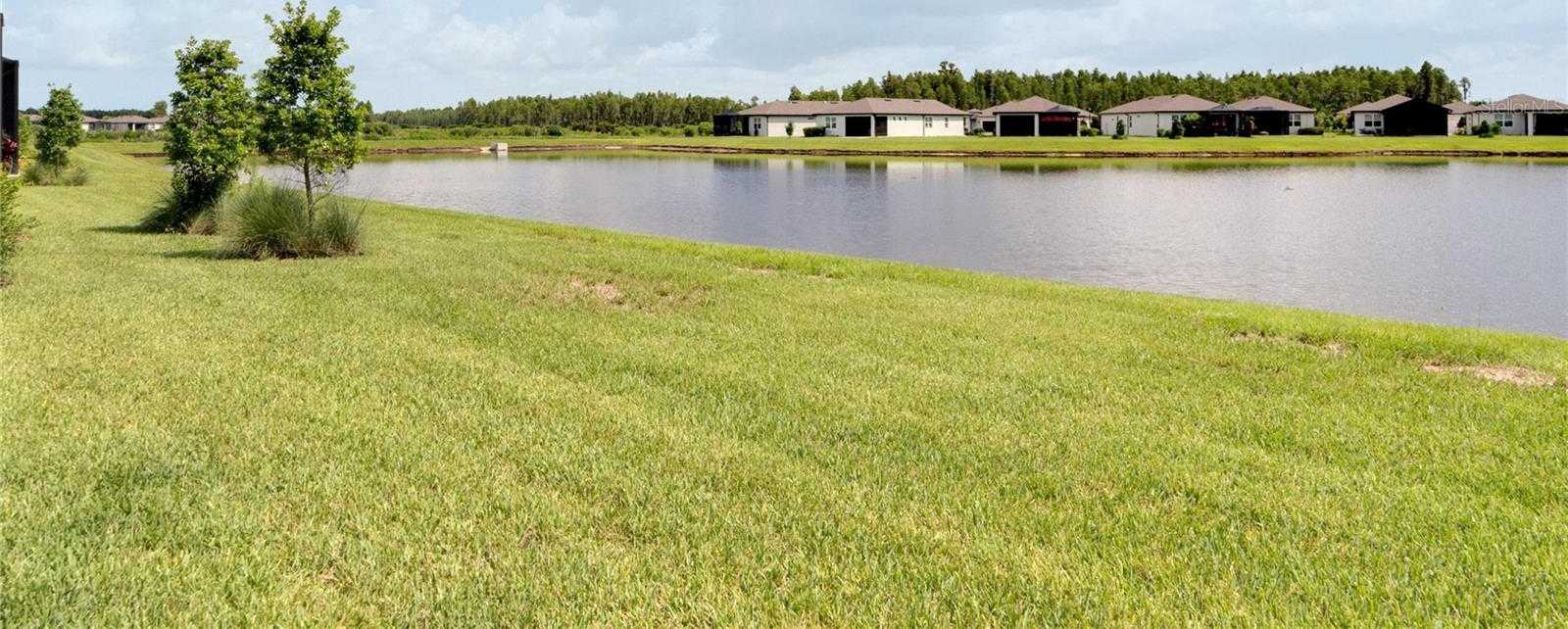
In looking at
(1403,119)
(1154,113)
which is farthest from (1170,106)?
(1403,119)

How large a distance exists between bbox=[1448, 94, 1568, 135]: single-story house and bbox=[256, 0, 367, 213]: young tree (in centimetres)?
8427

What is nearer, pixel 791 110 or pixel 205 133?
pixel 205 133

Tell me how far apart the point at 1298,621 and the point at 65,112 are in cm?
4168

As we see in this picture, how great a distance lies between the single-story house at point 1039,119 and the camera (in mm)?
92562

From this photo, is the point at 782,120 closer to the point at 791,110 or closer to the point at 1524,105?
the point at 791,110

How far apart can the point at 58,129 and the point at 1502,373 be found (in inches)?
1423

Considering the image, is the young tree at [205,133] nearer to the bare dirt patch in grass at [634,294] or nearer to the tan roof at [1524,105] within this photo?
the bare dirt patch in grass at [634,294]

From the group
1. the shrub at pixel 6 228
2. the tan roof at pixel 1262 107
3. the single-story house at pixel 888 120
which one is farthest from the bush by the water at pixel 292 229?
the single-story house at pixel 888 120

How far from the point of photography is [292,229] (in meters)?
13.8

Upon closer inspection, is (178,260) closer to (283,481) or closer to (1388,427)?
(283,481)

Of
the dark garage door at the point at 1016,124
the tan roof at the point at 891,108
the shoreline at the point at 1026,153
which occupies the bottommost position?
the shoreline at the point at 1026,153

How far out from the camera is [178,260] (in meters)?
13.4

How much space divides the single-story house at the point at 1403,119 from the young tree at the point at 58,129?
277ft

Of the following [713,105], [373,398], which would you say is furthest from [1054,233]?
[713,105]
